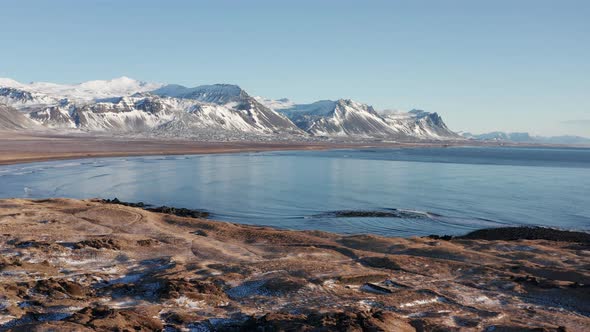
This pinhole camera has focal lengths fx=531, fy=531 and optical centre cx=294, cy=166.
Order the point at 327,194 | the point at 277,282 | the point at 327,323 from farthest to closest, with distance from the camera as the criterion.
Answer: the point at 327,194 → the point at 277,282 → the point at 327,323

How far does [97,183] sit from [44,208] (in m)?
27.2

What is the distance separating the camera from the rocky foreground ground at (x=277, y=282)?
15.9 metres

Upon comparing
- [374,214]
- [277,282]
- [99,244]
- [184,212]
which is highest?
[277,282]

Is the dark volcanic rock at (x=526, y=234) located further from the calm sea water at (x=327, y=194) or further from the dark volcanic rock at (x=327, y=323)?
the dark volcanic rock at (x=327, y=323)

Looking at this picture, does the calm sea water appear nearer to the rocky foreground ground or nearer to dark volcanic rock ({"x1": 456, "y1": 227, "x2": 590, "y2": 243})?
dark volcanic rock ({"x1": 456, "y1": 227, "x2": 590, "y2": 243})

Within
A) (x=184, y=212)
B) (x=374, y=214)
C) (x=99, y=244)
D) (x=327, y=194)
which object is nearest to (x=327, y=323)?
(x=99, y=244)

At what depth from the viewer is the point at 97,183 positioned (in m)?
64.2

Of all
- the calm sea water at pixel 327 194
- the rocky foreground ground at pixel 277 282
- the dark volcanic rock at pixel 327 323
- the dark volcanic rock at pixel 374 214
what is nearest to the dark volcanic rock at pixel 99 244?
the rocky foreground ground at pixel 277 282

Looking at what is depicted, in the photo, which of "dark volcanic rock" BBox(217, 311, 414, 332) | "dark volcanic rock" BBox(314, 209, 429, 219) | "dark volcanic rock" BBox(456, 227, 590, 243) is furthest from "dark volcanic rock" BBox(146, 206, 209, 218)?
"dark volcanic rock" BBox(217, 311, 414, 332)

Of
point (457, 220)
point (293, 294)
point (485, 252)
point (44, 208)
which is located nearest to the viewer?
point (293, 294)

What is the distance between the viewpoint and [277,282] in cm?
1970

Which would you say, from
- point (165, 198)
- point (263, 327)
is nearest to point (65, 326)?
point (263, 327)

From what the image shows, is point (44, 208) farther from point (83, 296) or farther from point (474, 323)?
point (474, 323)

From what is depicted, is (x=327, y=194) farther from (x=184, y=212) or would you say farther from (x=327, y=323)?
(x=327, y=323)
